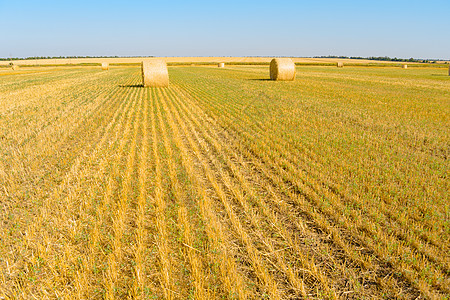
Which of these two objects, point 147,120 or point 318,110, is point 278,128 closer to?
point 318,110

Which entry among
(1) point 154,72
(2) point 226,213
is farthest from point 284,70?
(2) point 226,213

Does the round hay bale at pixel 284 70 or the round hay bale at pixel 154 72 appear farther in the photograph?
the round hay bale at pixel 284 70

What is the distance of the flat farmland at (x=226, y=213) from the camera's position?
3.23 meters

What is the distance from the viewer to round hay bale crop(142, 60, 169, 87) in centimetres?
2205

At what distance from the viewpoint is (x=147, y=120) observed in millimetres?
11367

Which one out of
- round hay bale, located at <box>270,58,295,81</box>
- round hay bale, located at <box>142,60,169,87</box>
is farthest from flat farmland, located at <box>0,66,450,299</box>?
round hay bale, located at <box>270,58,295,81</box>

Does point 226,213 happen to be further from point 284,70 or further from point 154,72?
point 284,70

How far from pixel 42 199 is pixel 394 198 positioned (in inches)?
259

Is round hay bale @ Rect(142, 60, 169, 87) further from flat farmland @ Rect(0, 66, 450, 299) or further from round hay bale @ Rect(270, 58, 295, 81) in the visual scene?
flat farmland @ Rect(0, 66, 450, 299)

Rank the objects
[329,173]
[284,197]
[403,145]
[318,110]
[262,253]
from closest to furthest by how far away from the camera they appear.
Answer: [262,253] → [284,197] → [329,173] → [403,145] → [318,110]

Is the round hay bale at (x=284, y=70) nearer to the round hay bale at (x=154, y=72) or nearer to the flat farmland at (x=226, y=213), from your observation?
the round hay bale at (x=154, y=72)

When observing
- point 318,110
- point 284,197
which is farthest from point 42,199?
point 318,110

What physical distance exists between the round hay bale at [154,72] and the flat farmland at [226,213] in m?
13.6

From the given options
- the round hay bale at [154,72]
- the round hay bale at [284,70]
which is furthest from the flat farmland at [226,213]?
the round hay bale at [284,70]
